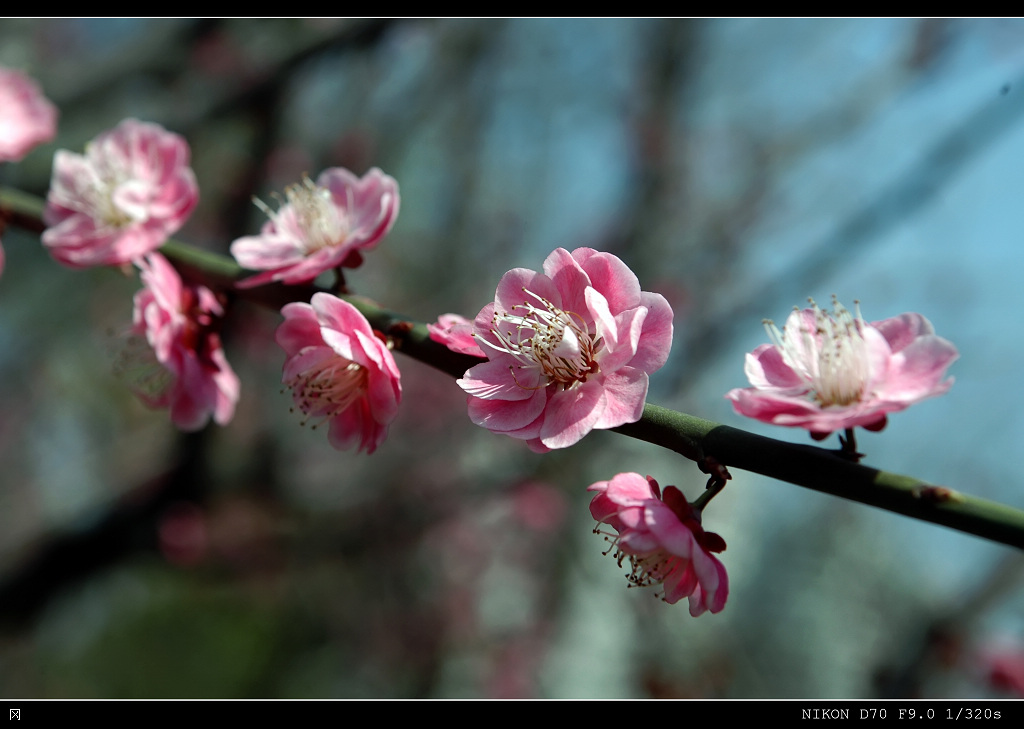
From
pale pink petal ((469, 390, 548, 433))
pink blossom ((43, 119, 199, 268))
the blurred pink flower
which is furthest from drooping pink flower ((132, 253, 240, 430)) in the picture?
the blurred pink flower

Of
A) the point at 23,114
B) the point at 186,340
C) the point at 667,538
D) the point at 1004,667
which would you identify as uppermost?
the point at 667,538

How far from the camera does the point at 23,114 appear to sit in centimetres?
187

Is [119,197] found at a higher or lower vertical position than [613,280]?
lower

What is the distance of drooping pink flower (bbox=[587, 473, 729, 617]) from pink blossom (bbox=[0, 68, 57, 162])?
6.10ft

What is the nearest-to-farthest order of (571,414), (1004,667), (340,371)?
(571,414) < (340,371) < (1004,667)

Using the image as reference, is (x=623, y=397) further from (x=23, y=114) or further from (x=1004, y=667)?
(x=1004, y=667)

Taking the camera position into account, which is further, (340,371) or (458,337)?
(340,371)

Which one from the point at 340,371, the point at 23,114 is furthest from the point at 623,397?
the point at 23,114

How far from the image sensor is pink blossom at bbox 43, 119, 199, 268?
130cm

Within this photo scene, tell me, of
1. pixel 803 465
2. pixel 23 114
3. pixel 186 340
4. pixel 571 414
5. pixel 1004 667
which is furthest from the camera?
pixel 1004 667

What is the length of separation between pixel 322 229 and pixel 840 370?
34.8 inches

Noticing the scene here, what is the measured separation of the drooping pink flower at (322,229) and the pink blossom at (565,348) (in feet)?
1.03

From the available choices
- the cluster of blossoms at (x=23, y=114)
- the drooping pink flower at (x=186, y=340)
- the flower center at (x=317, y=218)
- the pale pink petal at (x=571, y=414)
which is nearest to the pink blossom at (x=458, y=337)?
the pale pink petal at (x=571, y=414)

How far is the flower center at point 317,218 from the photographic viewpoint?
1.21m
